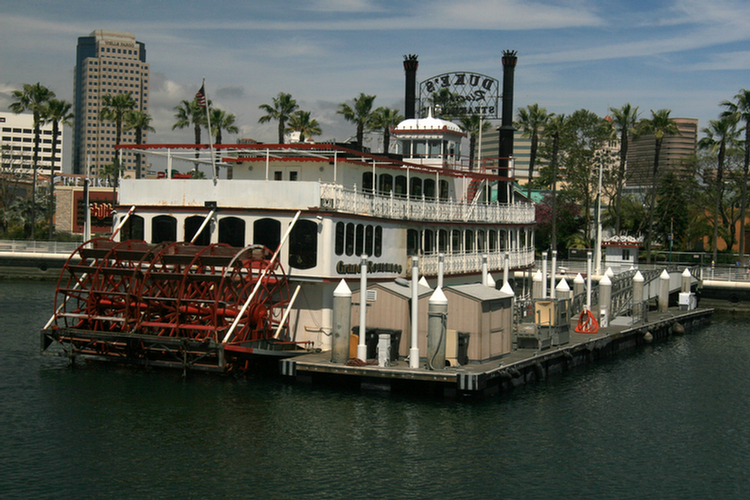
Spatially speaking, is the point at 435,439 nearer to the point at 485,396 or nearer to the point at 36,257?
the point at 485,396

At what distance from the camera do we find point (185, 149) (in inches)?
1012

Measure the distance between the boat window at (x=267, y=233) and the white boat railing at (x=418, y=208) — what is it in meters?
1.64

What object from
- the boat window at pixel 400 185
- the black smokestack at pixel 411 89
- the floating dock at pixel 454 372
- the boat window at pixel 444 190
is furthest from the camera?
the black smokestack at pixel 411 89

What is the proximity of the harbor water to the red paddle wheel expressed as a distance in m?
0.79

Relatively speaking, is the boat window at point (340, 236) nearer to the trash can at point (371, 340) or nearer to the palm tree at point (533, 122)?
the trash can at point (371, 340)

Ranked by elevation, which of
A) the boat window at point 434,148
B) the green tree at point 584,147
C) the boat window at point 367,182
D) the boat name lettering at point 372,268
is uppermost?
the green tree at point 584,147

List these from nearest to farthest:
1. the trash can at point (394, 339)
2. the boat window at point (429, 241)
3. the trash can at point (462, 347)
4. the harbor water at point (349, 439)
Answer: the harbor water at point (349, 439)
the trash can at point (462, 347)
the trash can at point (394, 339)
the boat window at point (429, 241)

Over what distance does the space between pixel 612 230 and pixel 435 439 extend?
188 ft

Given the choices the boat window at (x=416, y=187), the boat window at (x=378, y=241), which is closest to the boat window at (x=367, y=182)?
the boat window at (x=378, y=241)

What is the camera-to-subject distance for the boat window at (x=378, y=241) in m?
26.1

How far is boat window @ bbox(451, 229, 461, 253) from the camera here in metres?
31.3

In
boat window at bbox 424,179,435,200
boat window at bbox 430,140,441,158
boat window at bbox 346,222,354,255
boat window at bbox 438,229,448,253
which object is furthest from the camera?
boat window at bbox 430,140,441,158

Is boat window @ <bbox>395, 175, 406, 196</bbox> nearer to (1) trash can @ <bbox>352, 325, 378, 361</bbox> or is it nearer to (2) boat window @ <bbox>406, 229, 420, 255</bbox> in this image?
(2) boat window @ <bbox>406, 229, 420, 255</bbox>

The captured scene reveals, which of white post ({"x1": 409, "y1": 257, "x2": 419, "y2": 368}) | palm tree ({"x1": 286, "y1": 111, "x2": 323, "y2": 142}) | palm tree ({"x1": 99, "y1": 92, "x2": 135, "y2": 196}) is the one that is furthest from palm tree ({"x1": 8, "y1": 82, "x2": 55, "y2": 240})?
white post ({"x1": 409, "y1": 257, "x2": 419, "y2": 368})
